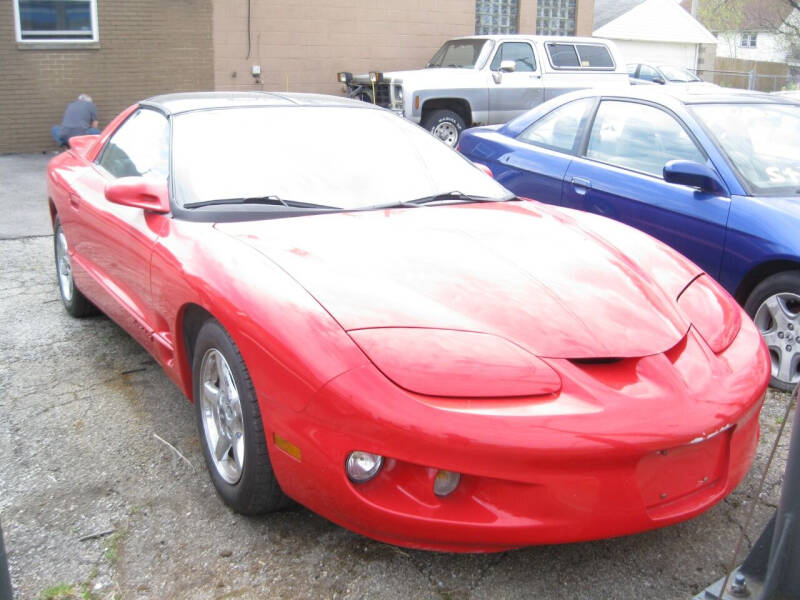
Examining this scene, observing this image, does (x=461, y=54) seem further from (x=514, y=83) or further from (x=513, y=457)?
(x=513, y=457)

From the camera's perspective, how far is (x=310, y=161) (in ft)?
11.7

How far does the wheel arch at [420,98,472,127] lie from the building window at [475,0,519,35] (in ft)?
17.1

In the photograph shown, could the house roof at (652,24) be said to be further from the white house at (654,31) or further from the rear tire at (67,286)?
the rear tire at (67,286)

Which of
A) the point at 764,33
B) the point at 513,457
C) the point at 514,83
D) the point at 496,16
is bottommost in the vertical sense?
the point at 513,457

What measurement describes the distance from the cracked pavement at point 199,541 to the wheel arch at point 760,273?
0.70 metres

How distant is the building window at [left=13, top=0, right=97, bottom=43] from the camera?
13.0m

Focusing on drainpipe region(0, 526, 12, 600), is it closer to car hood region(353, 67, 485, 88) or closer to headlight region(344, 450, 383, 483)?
→ headlight region(344, 450, 383, 483)

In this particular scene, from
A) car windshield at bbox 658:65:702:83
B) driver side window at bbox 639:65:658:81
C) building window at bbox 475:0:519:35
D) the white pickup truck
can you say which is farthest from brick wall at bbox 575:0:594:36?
car windshield at bbox 658:65:702:83

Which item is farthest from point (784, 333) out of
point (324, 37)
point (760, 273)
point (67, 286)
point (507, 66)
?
point (324, 37)

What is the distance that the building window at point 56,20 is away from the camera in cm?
1295

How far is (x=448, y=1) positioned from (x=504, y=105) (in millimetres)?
4648

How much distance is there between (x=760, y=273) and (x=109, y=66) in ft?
40.7

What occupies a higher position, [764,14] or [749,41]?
[764,14]

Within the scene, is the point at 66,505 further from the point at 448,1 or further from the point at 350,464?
the point at 448,1
